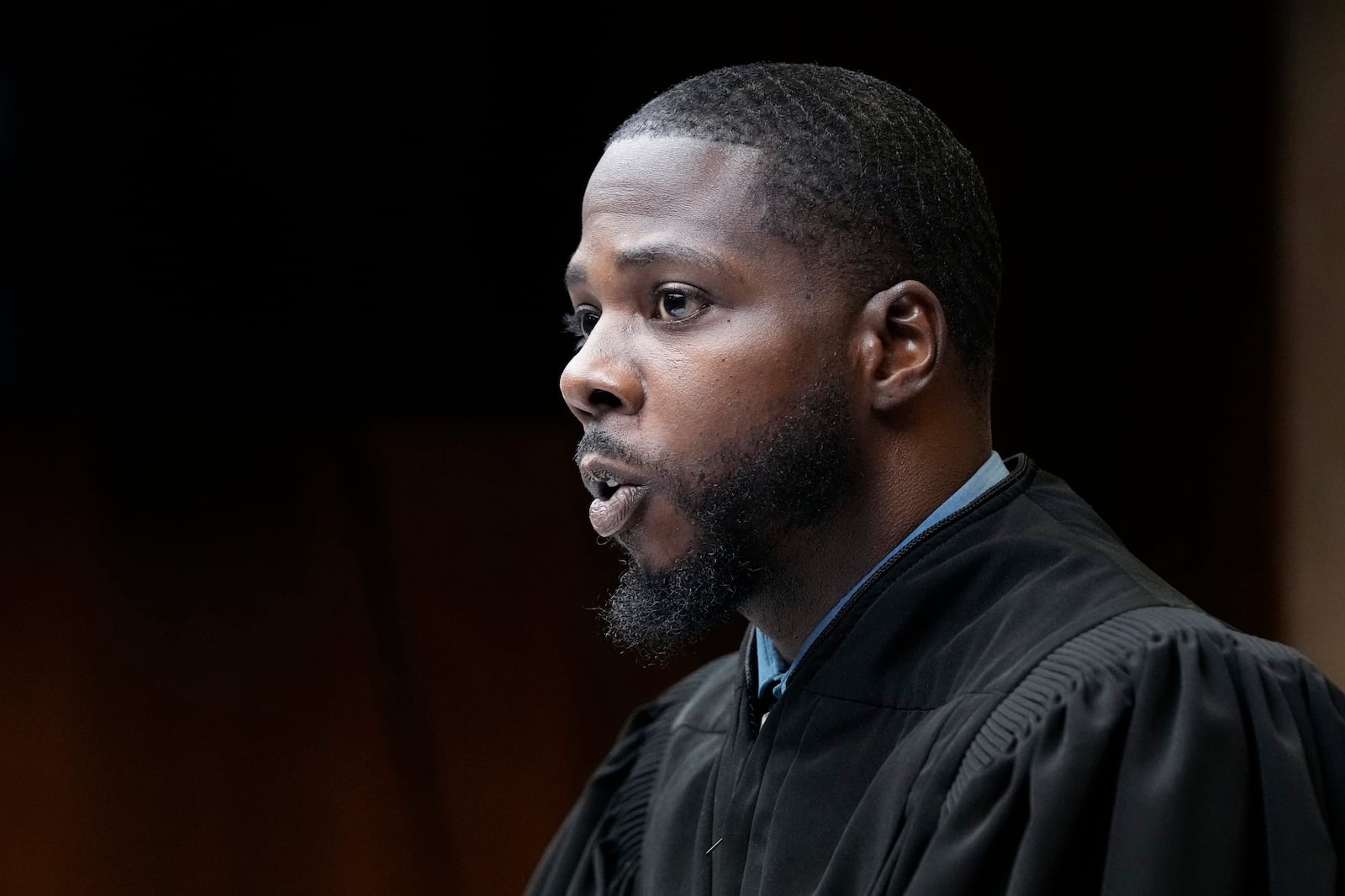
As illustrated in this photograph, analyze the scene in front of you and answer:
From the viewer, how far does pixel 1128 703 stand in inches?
43.3

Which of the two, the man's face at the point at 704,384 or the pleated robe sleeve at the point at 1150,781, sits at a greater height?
the man's face at the point at 704,384

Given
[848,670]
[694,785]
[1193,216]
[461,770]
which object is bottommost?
[461,770]

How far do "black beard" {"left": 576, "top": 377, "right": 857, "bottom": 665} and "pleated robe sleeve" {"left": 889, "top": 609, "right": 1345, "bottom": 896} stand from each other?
10.5 inches

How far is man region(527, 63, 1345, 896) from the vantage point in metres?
1.18

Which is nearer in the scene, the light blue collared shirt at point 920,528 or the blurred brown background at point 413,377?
the light blue collared shirt at point 920,528

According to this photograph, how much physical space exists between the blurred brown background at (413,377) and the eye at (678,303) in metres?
0.93

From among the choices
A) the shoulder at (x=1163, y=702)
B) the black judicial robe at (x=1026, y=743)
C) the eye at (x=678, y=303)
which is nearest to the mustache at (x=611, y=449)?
the eye at (x=678, y=303)

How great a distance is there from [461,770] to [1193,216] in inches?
53.5

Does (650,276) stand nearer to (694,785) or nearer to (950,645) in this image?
(950,645)

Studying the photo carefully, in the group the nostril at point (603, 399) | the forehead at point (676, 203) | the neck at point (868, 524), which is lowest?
the neck at point (868, 524)

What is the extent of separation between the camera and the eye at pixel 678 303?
1.31m

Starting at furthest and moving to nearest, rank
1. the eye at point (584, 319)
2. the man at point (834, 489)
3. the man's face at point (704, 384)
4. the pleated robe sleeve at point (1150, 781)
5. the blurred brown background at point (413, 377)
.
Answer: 1. the blurred brown background at point (413, 377)
2. the eye at point (584, 319)
3. the man's face at point (704, 384)
4. the man at point (834, 489)
5. the pleated robe sleeve at point (1150, 781)

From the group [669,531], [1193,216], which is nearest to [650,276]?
[669,531]

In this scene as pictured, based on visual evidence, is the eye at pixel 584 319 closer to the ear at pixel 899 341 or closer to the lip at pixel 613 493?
the lip at pixel 613 493
